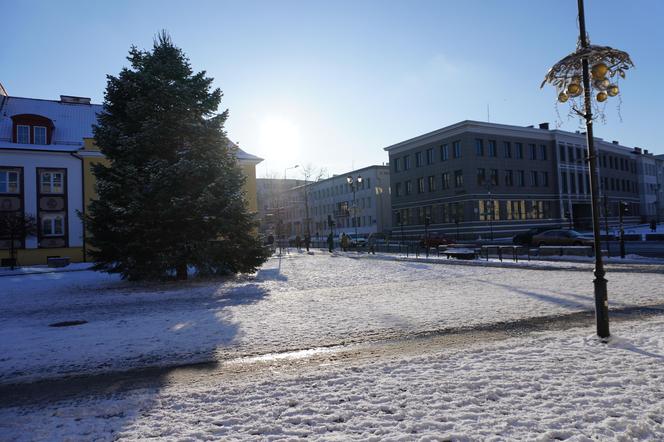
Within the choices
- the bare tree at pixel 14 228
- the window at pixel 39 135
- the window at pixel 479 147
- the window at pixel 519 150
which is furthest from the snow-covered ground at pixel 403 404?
the window at pixel 519 150

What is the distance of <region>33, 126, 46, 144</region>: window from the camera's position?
33.1 m

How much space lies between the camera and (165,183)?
49.2 feet

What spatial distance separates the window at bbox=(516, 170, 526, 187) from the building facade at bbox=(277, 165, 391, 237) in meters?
19.3

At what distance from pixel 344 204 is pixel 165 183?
61.9m

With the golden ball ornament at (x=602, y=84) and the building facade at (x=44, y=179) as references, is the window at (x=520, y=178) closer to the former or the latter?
the building facade at (x=44, y=179)

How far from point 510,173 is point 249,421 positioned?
2252 inches

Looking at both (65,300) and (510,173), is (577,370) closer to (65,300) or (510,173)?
(65,300)

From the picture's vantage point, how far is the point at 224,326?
27.3 feet

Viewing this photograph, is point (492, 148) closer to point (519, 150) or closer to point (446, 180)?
point (519, 150)

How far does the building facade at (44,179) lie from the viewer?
31.5 m

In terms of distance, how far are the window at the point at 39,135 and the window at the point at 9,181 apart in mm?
3189

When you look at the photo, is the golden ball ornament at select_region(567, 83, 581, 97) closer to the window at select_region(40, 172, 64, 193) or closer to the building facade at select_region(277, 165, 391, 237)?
the window at select_region(40, 172, 64, 193)

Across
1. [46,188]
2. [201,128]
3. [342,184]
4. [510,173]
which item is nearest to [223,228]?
[201,128]

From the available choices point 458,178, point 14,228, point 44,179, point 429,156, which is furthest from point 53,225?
point 429,156
